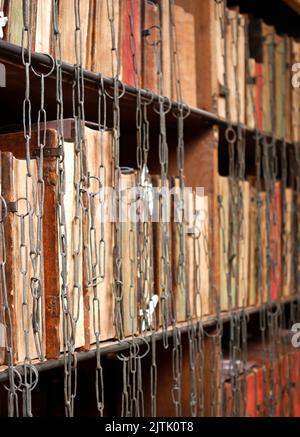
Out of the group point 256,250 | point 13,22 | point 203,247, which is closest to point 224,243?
point 203,247

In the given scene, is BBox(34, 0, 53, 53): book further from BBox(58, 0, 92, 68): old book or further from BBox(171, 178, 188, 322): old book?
BBox(171, 178, 188, 322): old book

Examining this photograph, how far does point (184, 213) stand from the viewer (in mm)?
1516

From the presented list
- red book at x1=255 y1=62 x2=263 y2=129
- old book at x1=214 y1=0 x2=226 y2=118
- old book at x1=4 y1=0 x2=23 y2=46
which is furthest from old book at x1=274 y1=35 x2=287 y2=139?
old book at x1=4 y1=0 x2=23 y2=46

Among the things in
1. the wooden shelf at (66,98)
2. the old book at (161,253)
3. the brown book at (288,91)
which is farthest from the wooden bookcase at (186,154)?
the brown book at (288,91)

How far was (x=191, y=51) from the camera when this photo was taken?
64.2 inches

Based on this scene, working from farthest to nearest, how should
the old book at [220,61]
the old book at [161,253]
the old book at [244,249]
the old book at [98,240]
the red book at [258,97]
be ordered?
the red book at [258,97] → the old book at [244,249] → the old book at [220,61] → the old book at [161,253] → the old book at [98,240]

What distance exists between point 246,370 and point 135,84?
93cm

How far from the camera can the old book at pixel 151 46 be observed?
142 cm

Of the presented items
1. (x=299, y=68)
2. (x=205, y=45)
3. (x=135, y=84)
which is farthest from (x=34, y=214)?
(x=299, y=68)

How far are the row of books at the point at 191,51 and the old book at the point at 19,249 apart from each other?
0.77ft

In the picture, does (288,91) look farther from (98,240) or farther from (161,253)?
(98,240)

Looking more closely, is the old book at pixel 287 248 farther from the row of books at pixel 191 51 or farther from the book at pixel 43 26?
the book at pixel 43 26

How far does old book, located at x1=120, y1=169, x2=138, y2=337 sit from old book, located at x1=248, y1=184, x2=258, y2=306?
0.62 meters

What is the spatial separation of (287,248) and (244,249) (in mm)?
311
